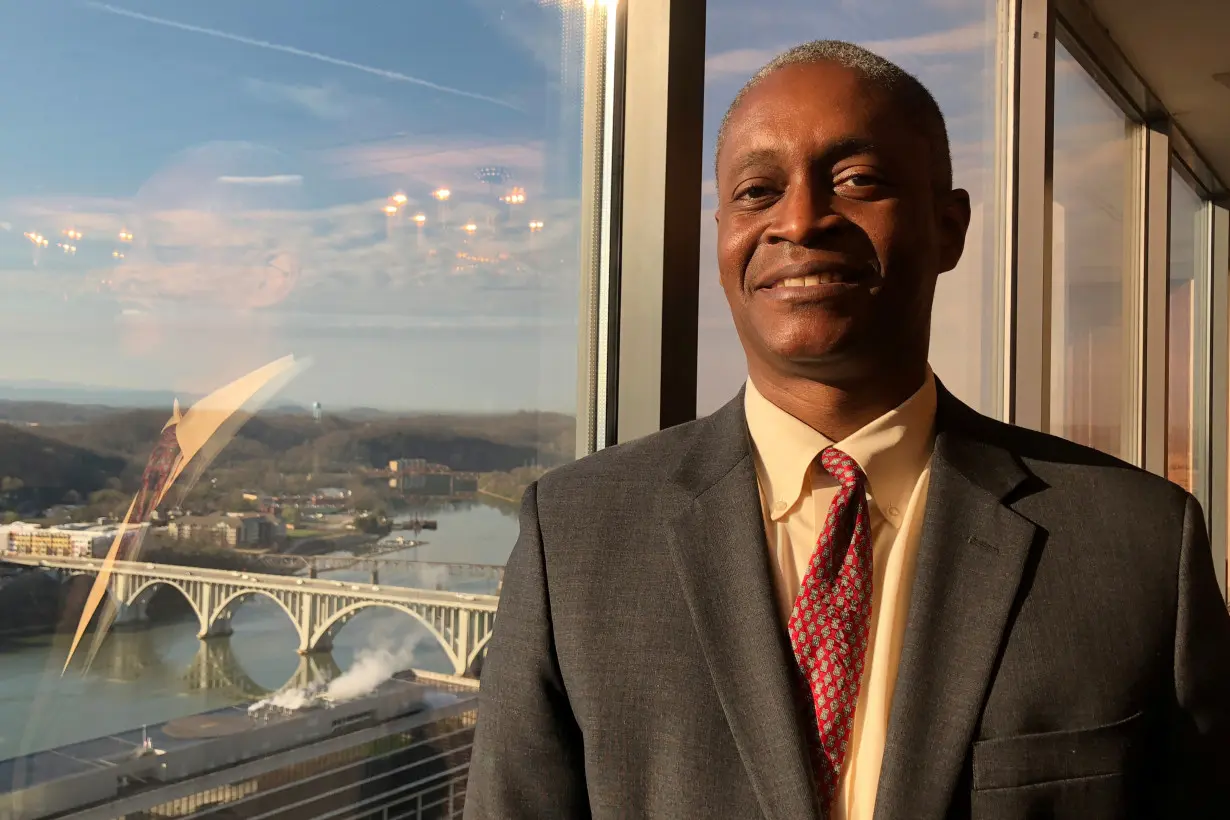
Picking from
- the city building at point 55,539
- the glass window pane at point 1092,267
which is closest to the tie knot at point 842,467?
the city building at point 55,539

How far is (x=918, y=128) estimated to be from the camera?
0.94m

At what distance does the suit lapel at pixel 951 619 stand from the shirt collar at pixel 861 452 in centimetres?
3

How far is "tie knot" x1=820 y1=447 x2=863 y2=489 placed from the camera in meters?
0.91

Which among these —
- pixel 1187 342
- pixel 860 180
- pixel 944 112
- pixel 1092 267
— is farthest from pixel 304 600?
pixel 1187 342

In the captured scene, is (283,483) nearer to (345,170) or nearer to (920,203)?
(345,170)

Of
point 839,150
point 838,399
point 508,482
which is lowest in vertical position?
point 508,482

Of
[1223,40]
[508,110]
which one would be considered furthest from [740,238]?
[1223,40]

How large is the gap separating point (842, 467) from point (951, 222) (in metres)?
0.27

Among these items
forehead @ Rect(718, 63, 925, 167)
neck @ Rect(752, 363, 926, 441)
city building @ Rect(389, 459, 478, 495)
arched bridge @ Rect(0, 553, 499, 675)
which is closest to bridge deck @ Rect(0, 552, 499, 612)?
arched bridge @ Rect(0, 553, 499, 675)

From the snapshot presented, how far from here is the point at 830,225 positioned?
0.88 metres

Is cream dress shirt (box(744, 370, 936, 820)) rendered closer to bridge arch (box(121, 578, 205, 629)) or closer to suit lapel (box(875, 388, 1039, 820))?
suit lapel (box(875, 388, 1039, 820))

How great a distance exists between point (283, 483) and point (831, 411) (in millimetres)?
568

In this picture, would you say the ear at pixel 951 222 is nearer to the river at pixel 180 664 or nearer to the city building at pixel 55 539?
the river at pixel 180 664

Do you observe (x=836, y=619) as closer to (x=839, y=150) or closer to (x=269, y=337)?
(x=839, y=150)
